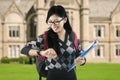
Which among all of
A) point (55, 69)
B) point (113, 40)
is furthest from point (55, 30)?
point (113, 40)

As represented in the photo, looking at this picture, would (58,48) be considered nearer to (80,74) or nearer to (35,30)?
(80,74)

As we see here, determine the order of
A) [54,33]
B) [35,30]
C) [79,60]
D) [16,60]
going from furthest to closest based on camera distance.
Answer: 1. [35,30]
2. [16,60]
3. [54,33]
4. [79,60]

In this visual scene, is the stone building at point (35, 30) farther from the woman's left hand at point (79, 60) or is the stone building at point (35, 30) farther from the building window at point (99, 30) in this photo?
the woman's left hand at point (79, 60)

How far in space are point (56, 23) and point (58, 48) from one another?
36cm

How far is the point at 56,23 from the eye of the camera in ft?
20.3

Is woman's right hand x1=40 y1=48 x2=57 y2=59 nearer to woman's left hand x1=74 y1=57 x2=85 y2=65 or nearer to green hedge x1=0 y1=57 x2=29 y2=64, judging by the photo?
woman's left hand x1=74 y1=57 x2=85 y2=65

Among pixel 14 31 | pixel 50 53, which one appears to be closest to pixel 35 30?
pixel 14 31

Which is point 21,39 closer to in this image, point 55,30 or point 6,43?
point 6,43

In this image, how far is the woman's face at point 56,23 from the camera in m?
6.17

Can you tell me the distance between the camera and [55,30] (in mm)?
6168

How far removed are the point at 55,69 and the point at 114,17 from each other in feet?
157

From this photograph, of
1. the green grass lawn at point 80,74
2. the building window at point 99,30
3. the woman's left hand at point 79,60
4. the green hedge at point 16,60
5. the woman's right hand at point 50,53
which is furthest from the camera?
the building window at point 99,30

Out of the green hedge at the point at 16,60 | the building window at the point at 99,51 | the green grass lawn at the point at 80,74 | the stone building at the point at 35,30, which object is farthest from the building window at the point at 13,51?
the green grass lawn at the point at 80,74

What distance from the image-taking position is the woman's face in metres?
6.17
